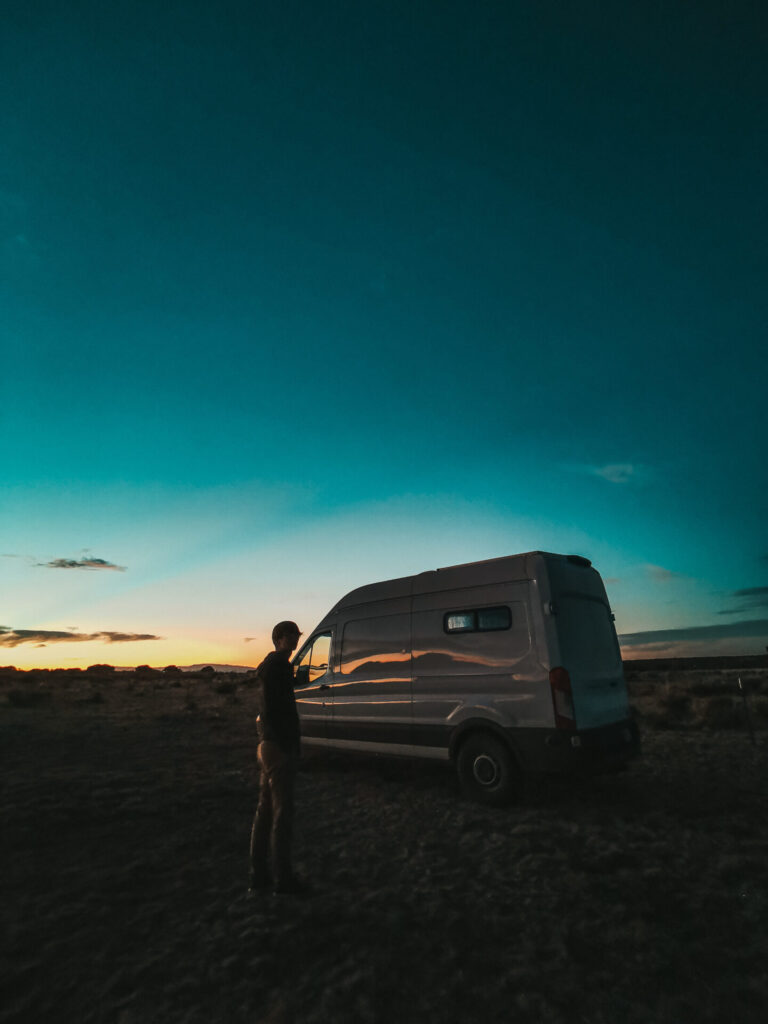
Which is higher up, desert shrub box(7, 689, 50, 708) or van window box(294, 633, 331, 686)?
van window box(294, 633, 331, 686)

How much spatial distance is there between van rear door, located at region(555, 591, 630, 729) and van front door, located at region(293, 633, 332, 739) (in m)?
3.85

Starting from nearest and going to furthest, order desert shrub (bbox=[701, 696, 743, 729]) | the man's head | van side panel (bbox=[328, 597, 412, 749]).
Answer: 1. the man's head
2. van side panel (bbox=[328, 597, 412, 749])
3. desert shrub (bbox=[701, 696, 743, 729])

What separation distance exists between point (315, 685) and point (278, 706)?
4.89 m

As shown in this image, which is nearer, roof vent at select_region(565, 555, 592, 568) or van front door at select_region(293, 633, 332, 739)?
roof vent at select_region(565, 555, 592, 568)

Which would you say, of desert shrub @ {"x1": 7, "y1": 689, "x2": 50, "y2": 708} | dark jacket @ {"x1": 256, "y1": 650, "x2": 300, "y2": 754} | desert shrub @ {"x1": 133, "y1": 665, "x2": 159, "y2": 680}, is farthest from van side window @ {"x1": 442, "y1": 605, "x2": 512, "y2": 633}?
desert shrub @ {"x1": 133, "y1": 665, "x2": 159, "y2": 680}

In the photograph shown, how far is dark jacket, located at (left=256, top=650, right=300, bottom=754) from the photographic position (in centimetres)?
427

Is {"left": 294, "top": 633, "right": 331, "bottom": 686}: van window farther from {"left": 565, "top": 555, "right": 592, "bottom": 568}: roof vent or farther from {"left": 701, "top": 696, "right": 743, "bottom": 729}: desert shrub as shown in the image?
{"left": 701, "top": 696, "right": 743, "bottom": 729}: desert shrub

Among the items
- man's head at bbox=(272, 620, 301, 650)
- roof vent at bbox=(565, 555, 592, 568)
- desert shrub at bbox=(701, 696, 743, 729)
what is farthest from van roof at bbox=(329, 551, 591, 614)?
desert shrub at bbox=(701, 696, 743, 729)

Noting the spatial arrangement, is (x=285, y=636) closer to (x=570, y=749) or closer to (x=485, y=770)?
(x=570, y=749)

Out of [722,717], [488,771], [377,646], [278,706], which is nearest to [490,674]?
[488,771]

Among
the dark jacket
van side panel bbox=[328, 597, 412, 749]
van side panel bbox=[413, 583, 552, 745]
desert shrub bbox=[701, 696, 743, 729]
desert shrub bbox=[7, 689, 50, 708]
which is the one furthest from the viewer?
desert shrub bbox=[7, 689, 50, 708]

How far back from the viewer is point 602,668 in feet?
22.8

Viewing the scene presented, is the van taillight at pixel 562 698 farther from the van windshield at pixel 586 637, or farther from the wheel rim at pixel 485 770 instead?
the wheel rim at pixel 485 770

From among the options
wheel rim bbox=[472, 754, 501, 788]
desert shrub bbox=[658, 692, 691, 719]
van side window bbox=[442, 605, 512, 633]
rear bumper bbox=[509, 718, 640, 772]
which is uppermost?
van side window bbox=[442, 605, 512, 633]
